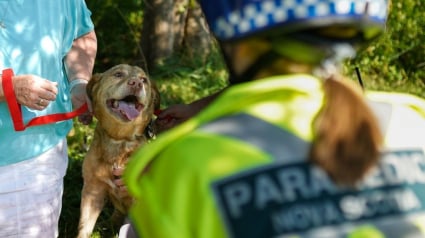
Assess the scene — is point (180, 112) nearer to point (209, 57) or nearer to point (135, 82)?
point (135, 82)

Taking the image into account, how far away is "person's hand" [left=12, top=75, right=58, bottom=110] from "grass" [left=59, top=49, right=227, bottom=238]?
237cm

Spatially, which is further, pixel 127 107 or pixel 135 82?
pixel 127 107

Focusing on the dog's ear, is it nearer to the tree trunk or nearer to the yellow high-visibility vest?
the yellow high-visibility vest

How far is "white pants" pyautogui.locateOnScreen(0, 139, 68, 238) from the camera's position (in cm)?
346

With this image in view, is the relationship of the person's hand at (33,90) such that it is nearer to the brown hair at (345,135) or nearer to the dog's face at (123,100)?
the dog's face at (123,100)

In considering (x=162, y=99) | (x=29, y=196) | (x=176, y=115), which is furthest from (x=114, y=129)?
(x=162, y=99)

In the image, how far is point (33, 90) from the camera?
3.24 meters

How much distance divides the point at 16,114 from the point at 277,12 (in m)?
1.99

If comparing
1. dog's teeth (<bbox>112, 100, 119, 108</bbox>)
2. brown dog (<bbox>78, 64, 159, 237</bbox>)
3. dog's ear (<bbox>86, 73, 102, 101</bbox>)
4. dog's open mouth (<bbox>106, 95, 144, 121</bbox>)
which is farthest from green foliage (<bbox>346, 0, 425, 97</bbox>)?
dog's ear (<bbox>86, 73, 102, 101</bbox>)

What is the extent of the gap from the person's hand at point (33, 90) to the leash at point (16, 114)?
0.07 ft

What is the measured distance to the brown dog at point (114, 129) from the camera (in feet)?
15.2

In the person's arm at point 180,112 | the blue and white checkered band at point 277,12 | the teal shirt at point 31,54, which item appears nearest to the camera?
the blue and white checkered band at point 277,12

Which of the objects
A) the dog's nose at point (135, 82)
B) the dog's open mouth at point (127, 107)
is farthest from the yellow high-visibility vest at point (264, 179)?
the dog's open mouth at point (127, 107)

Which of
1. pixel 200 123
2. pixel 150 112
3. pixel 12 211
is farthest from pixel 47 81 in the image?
pixel 200 123
